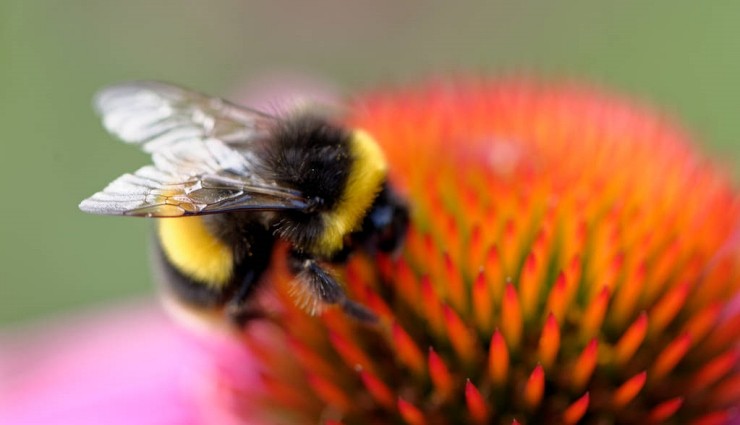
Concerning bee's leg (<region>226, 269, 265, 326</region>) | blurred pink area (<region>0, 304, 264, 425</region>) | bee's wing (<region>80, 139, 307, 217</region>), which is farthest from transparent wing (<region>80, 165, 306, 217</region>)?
blurred pink area (<region>0, 304, 264, 425</region>)

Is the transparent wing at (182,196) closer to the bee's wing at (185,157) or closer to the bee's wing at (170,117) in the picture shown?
the bee's wing at (185,157)

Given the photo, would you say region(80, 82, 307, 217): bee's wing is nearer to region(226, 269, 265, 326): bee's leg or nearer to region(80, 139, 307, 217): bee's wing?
region(80, 139, 307, 217): bee's wing

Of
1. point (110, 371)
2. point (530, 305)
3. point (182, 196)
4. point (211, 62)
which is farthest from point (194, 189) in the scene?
point (211, 62)

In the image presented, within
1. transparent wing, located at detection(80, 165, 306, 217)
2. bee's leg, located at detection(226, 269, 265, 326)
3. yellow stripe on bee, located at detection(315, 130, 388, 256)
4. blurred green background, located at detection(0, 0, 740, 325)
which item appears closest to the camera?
transparent wing, located at detection(80, 165, 306, 217)

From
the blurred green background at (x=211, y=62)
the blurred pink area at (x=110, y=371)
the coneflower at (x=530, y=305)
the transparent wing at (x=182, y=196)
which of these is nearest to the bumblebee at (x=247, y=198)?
the transparent wing at (x=182, y=196)

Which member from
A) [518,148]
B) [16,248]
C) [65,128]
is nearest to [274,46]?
[65,128]

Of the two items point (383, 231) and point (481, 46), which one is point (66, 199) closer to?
point (481, 46)
